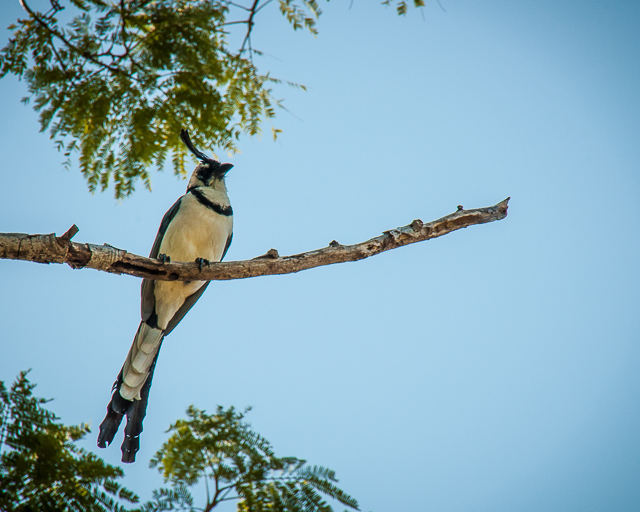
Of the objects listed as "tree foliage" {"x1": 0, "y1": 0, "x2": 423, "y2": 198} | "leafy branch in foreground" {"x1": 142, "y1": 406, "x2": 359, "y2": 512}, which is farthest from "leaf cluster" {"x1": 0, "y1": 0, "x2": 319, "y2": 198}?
"leafy branch in foreground" {"x1": 142, "y1": 406, "x2": 359, "y2": 512}

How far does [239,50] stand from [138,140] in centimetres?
97

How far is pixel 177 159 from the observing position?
11.7ft

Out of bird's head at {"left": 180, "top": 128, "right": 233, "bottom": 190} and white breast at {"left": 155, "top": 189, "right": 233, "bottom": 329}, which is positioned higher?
bird's head at {"left": 180, "top": 128, "right": 233, "bottom": 190}

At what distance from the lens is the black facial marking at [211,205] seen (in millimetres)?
4895

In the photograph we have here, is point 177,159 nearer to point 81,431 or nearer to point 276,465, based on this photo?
point 81,431

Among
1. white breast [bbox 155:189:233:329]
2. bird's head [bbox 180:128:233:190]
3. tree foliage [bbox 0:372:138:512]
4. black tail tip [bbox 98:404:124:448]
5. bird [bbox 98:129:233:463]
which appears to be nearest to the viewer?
tree foliage [bbox 0:372:138:512]

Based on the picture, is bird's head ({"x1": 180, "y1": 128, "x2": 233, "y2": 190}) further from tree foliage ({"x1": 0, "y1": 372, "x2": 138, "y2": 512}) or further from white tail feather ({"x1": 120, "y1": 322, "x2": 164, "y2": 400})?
tree foliage ({"x1": 0, "y1": 372, "x2": 138, "y2": 512})

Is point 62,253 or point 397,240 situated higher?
point 397,240

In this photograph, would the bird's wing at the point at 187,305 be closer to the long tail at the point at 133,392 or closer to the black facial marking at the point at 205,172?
the long tail at the point at 133,392

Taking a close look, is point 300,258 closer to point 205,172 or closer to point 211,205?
point 211,205

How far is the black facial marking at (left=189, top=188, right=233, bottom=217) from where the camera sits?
4.89 metres

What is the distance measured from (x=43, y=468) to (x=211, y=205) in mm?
2788

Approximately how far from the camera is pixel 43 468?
2.77m

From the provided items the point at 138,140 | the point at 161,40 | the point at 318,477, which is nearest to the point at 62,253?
the point at 138,140
